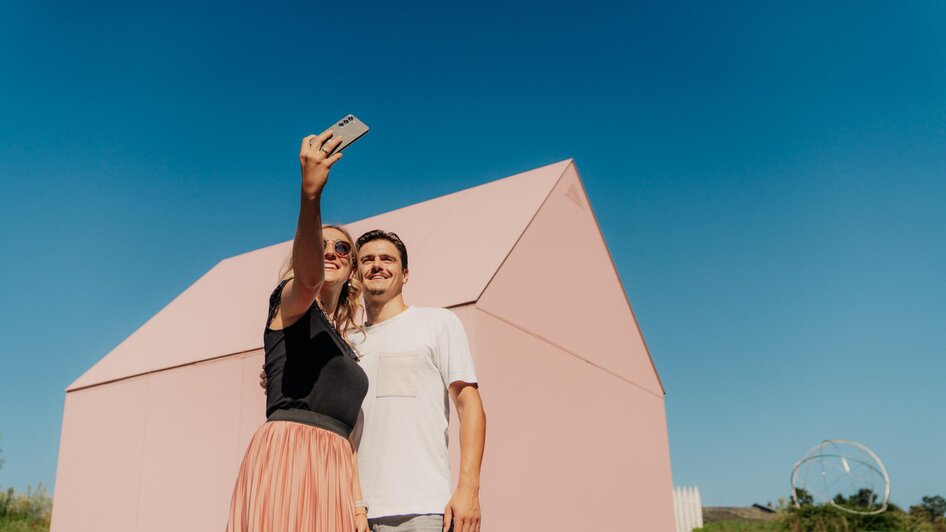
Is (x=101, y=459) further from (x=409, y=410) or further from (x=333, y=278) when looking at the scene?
(x=333, y=278)

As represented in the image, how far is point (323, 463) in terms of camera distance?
211 centimetres

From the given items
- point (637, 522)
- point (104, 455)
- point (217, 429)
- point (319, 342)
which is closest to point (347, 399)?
point (319, 342)

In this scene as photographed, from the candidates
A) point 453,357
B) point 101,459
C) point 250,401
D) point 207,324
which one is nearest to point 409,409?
point 453,357

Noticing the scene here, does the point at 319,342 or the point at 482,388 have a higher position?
the point at 482,388

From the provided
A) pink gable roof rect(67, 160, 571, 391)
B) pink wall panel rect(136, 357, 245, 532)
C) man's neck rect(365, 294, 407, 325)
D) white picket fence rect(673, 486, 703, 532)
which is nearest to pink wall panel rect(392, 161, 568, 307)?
pink gable roof rect(67, 160, 571, 391)

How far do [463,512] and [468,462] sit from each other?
15cm

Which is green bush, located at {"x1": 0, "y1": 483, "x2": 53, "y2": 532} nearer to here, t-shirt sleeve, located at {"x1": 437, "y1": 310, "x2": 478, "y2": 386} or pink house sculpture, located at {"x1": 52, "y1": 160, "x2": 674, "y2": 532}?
pink house sculpture, located at {"x1": 52, "y1": 160, "x2": 674, "y2": 532}

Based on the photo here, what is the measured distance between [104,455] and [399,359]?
5744 mm

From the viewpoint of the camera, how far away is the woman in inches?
80.0

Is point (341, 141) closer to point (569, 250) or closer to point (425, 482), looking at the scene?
point (425, 482)

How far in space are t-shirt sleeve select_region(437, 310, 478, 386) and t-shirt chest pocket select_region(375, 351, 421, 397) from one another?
8cm

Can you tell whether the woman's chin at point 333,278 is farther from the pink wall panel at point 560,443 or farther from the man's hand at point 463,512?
the pink wall panel at point 560,443

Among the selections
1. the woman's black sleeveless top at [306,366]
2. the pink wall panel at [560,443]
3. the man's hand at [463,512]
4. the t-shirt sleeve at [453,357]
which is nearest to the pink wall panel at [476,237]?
the pink wall panel at [560,443]

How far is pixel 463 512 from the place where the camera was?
2.30 meters
